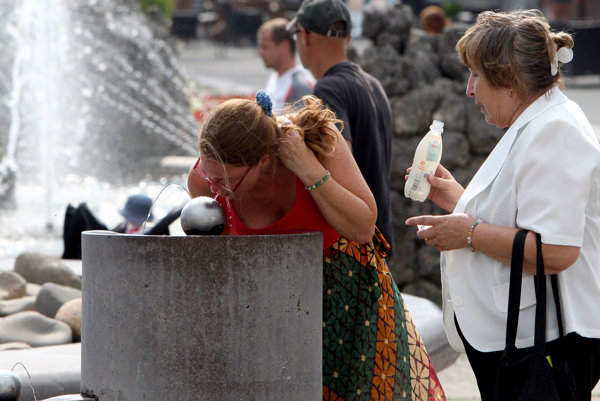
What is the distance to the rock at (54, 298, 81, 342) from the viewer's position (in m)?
4.67

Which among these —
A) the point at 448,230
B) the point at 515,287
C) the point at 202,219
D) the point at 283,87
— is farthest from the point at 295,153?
the point at 283,87

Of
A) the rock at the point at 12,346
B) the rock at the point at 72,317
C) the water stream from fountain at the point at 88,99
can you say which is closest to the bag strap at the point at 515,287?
the rock at the point at 12,346

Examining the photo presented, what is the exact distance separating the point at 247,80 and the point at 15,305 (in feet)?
47.8

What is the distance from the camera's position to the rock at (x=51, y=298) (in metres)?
4.96

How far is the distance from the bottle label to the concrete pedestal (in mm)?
458

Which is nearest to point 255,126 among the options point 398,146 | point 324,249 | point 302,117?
point 302,117

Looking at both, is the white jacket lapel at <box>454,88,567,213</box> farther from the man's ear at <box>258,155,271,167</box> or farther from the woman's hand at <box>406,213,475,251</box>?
the man's ear at <box>258,155,271,167</box>

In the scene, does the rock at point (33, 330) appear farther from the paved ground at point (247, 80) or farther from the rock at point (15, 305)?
the paved ground at point (247, 80)

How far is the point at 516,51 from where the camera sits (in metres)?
2.59

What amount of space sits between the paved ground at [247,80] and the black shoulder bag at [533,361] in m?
2.43

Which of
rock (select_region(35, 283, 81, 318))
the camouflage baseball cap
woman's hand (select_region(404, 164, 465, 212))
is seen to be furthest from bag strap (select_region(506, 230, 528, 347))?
rock (select_region(35, 283, 81, 318))

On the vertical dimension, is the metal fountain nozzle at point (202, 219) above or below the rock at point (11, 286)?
above

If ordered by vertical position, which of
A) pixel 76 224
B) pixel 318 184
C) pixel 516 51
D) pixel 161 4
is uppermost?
pixel 161 4

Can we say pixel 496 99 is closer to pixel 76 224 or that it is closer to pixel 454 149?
pixel 76 224
